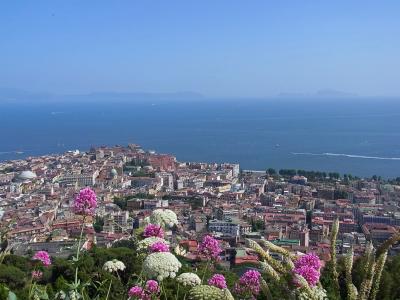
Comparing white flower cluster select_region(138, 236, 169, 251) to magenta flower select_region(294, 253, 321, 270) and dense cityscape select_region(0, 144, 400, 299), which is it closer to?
magenta flower select_region(294, 253, 321, 270)

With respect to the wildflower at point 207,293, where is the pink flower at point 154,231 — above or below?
below

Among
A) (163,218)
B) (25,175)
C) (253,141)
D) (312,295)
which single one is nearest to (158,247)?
(163,218)

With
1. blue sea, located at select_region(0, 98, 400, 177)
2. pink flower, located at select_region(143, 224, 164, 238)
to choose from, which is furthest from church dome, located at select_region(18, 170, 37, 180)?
pink flower, located at select_region(143, 224, 164, 238)

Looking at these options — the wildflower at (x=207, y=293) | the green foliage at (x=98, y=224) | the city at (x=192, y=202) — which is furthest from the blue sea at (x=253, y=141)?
the wildflower at (x=207, y=293)

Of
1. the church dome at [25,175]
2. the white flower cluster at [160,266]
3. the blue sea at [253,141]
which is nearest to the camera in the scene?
the white flower cluster at [160,266]

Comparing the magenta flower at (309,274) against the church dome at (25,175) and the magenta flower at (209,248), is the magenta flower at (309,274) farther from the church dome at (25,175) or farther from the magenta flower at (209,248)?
the church dome at (25,175)

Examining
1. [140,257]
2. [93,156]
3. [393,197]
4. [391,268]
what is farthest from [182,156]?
[140,257]

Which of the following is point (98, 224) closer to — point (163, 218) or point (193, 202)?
point (193, 202)

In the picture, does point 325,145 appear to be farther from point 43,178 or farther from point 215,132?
point 43,178
